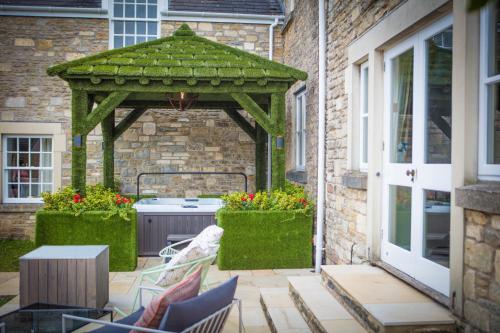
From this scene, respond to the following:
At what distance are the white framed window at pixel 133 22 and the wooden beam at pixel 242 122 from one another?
2.69 meters

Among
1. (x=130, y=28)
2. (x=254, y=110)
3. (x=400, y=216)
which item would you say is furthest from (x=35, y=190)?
(x=400, y=216)

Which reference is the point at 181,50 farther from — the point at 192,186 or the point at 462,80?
the point at 462,80

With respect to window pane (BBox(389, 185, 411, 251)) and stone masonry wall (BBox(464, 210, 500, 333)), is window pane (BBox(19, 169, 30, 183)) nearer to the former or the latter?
window pane (BBox(389, 185, 411, 251))

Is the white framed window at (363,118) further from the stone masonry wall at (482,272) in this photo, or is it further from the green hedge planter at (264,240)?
the stone masonry wall at (482,272)

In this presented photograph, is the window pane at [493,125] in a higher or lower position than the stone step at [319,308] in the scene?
higher

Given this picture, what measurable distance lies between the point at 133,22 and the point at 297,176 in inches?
213

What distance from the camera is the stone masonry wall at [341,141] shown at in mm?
5345

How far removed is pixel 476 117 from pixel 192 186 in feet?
27.5

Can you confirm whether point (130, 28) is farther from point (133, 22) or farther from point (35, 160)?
point (35, 160)

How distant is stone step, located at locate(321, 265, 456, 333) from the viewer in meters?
3.23

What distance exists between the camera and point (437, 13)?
3791 mm

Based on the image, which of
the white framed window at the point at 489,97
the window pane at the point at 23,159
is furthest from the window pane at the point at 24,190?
the white framed window at the point at 489,97

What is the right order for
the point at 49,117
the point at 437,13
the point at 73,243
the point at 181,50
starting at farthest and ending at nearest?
the point at 49,117 → the point at 181,50 → the point at 73,243 → the point at 437,13

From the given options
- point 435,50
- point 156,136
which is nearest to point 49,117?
point 156,136
